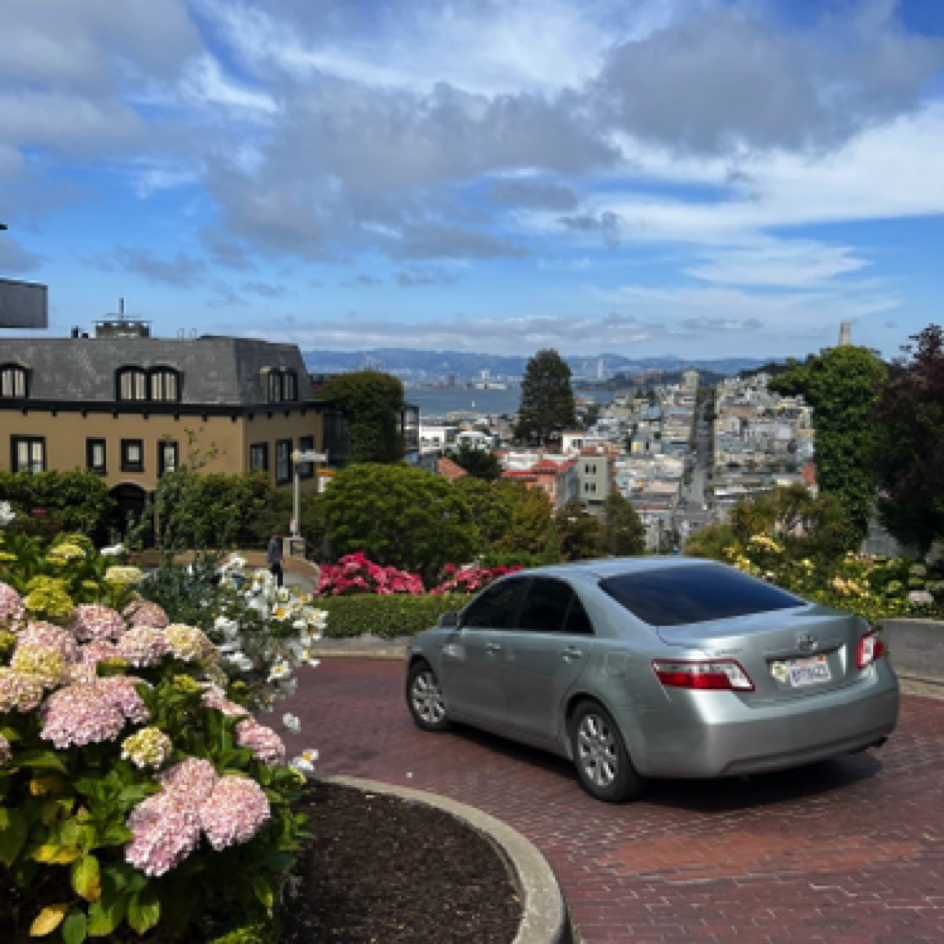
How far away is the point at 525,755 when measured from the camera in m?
8.68

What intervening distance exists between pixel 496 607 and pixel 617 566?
3.54ft

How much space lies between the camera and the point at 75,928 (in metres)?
3.63

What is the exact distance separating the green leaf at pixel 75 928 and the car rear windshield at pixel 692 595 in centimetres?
423

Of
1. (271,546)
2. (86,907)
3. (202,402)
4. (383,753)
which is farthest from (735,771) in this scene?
(202,402)

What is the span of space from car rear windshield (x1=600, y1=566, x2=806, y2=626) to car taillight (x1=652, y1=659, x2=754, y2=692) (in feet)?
1.74

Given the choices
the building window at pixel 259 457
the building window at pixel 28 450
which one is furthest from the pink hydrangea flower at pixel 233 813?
the building window at pixel 28 450

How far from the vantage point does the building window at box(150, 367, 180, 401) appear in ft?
180

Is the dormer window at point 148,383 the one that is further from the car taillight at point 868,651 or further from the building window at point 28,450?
the car taillight at point 868,651

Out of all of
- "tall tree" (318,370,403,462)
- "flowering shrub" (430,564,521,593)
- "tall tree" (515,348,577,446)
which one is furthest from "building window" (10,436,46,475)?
"tall tree" (515,348,577,446)

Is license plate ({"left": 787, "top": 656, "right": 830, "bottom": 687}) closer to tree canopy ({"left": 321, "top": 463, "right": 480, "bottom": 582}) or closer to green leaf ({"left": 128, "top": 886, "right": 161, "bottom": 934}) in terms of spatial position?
green leaf ({"left": 128, "top": 886, "right": 161, "bottom": 934})

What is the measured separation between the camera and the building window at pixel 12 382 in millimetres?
55719

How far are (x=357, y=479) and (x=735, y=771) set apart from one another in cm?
2173

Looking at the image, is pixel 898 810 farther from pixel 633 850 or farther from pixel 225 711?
pixel 225 711

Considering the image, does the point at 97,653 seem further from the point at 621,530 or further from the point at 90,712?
the point at 621,530
